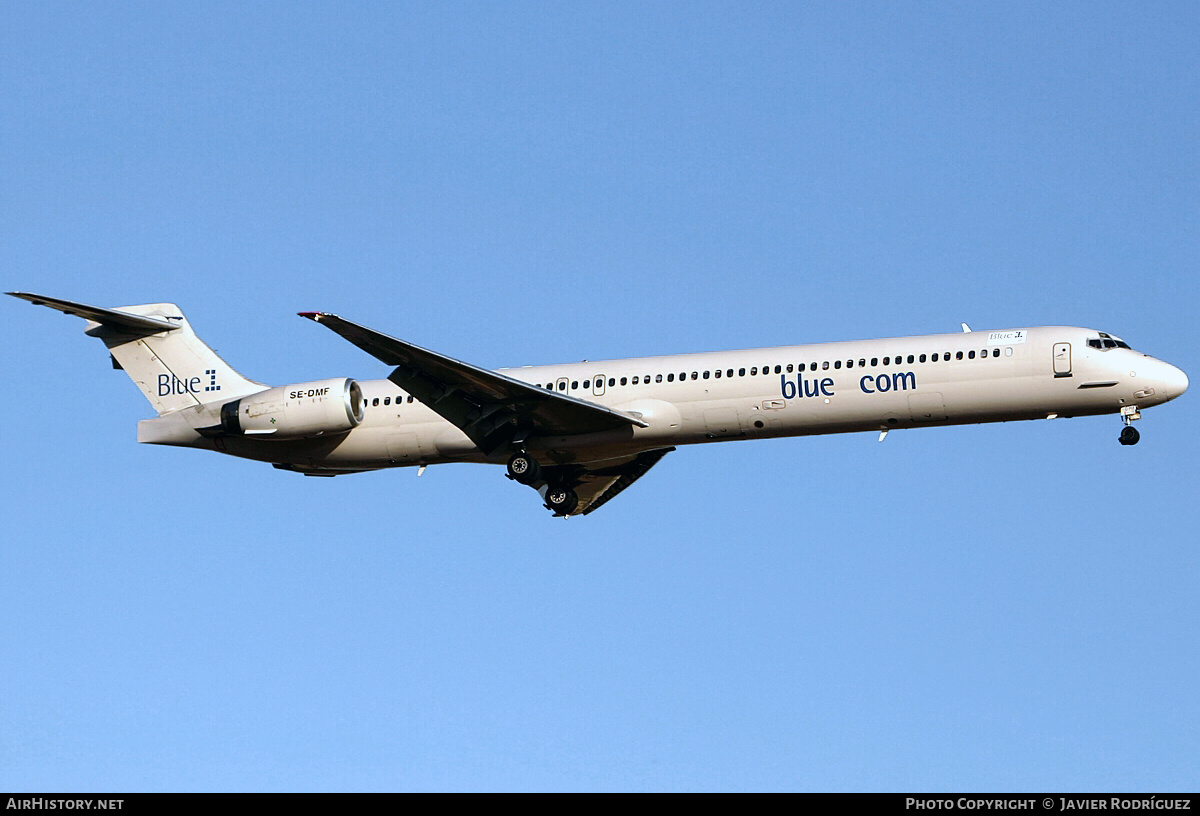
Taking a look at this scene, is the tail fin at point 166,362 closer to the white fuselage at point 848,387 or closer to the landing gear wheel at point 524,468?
the white fuselage at point 848,387

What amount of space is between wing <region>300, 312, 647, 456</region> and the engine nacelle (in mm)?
1893

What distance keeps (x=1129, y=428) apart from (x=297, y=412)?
1815cm

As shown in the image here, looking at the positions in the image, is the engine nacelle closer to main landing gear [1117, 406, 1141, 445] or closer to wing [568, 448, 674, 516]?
wing [568, 448, 674, 516]

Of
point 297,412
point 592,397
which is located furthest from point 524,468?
point 297,412

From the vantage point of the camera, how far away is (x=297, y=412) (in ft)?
115

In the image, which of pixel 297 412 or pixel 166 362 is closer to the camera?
pixel 297 412

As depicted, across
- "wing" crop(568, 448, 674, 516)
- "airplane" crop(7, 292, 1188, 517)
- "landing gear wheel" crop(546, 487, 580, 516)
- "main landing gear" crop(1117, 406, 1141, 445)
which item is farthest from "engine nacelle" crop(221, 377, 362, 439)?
"main landing gear" crop(1117, 406, 1141, 445)

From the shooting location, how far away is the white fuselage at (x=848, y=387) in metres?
31.9

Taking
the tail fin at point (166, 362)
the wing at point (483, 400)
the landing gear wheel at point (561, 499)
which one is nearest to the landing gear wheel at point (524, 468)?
the wing at point (483, 400)

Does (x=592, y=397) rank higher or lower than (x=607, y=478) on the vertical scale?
higher

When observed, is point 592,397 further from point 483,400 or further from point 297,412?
point 297,412
